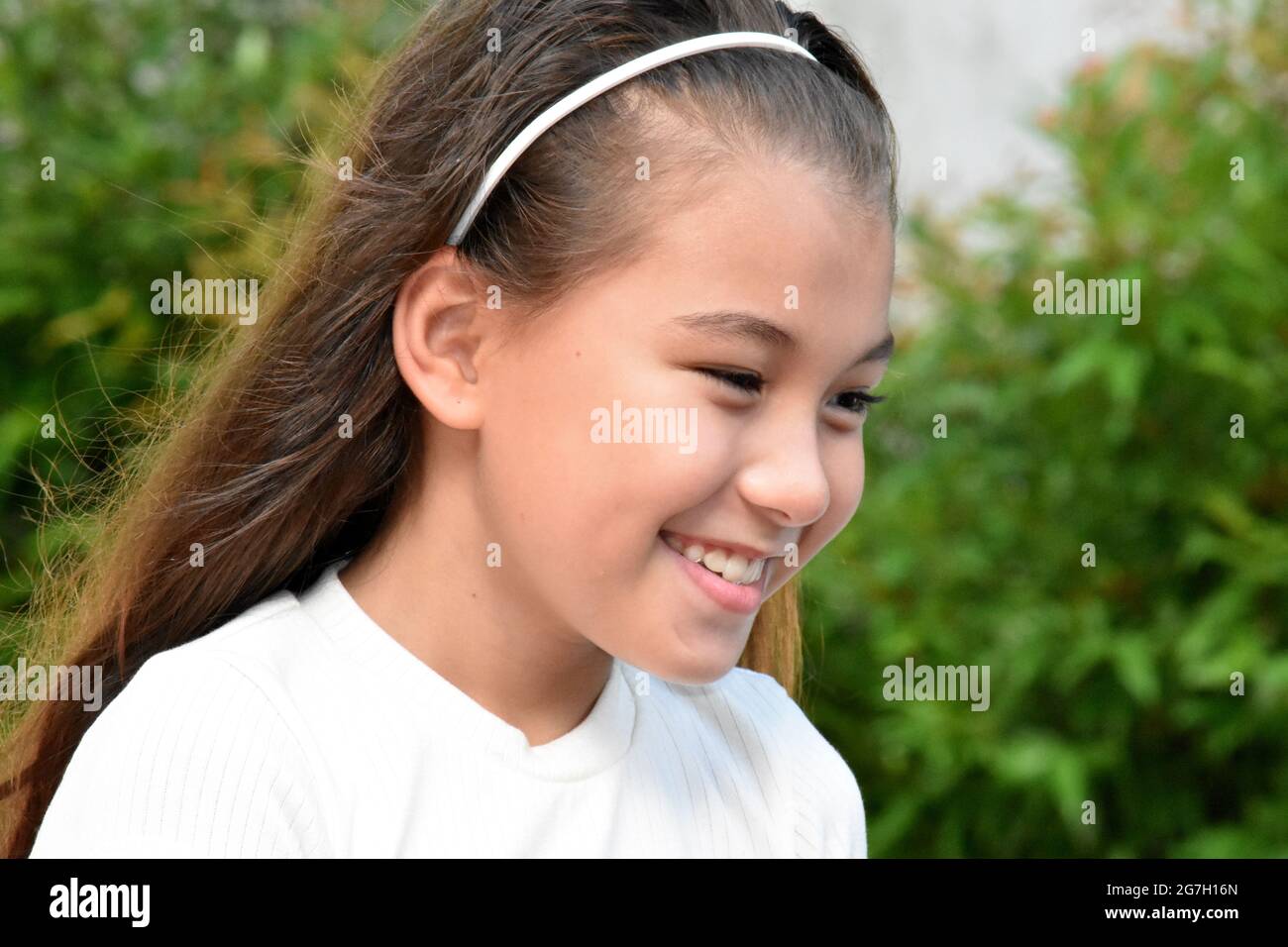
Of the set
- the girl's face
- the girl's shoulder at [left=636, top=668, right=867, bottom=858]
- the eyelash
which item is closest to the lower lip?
the girl's face

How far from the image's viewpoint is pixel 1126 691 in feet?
8.45

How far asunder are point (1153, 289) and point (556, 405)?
1.56m

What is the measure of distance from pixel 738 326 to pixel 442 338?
12.0 inches

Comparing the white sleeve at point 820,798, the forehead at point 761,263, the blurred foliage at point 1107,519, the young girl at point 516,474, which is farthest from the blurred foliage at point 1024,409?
the forehead at point 761,263

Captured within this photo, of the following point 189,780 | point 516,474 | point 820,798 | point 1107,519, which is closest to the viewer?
point 189,780

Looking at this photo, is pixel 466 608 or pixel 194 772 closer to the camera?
pixel 194 772

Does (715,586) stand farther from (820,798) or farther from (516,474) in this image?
(820,798)

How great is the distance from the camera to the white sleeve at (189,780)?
4.16 feet

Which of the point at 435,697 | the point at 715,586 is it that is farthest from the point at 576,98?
the point at 435,697

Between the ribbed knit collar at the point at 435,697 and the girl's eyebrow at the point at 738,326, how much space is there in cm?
41

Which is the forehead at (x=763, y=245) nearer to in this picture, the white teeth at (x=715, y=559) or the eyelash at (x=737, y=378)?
the eyelash at (x=737, y=378)

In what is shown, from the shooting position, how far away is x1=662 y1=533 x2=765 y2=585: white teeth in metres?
1.37

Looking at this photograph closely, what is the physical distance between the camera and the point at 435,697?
1.45 metres
